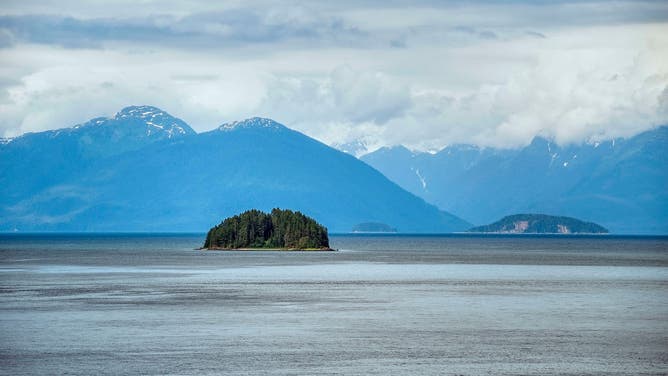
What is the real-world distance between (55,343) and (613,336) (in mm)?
39054

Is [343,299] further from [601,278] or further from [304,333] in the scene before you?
[601,278]

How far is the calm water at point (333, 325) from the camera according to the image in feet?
214

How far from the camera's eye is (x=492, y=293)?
119 metres

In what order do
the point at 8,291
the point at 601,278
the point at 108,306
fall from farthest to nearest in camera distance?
the point at 601,278 < the point at 8,291 < the point at 108,306

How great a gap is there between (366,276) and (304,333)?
244ft

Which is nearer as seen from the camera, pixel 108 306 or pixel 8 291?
pixel 108 306

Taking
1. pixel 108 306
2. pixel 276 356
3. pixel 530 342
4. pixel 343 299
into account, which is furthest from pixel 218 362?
pixel 343 299

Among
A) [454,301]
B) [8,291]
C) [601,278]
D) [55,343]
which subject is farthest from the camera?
[601,278]

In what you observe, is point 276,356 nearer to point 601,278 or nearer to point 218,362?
point 218,362

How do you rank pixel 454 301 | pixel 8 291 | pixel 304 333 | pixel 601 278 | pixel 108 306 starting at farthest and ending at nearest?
pixel 601 278, pixel 8 291, pixel 454 301, pixel 108 306, pixel 304 333

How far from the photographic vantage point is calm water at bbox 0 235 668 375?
2569 inches

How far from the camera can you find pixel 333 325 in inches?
3361

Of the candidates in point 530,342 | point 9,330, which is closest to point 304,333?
point 530,342

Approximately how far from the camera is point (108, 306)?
100562mm
